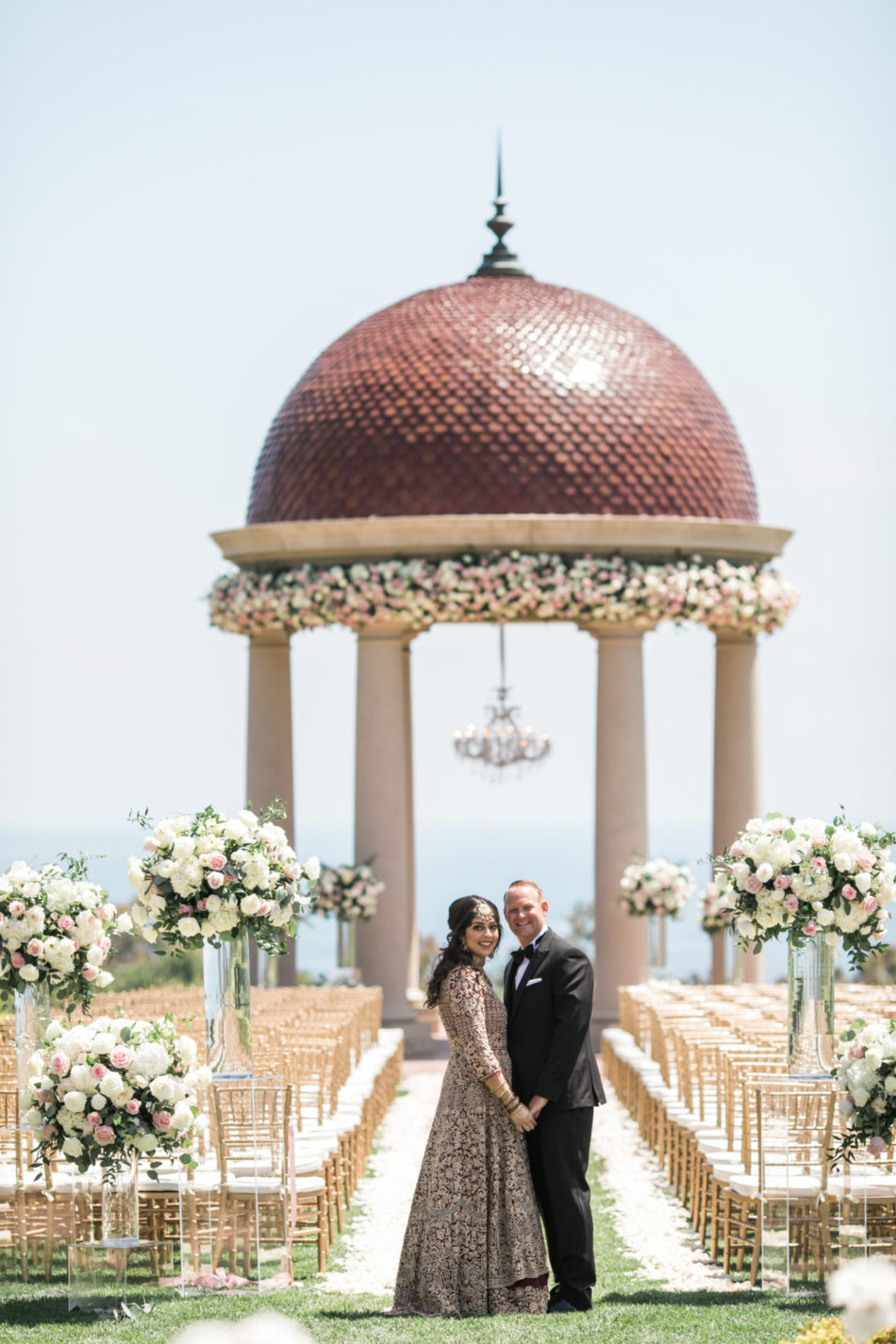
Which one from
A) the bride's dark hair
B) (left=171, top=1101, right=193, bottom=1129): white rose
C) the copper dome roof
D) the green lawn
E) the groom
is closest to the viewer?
the green lawn

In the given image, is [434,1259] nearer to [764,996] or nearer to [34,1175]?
[34,1175]

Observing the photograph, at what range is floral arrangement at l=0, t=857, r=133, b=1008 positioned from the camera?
13.8m

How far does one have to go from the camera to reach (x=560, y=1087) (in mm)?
11398

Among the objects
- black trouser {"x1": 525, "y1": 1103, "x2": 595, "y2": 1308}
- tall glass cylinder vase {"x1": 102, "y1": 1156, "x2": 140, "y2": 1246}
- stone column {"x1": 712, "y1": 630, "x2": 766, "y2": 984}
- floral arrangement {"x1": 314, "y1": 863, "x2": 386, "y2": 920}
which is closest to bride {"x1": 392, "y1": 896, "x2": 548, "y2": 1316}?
black trouser {"x1": 525, "y1": 1103, "x2": 595, "y2": 1308}

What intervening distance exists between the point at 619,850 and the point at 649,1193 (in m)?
12.3

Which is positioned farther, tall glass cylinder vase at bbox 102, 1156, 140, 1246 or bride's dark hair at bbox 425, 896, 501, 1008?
tall glass cylinder vase at bbox 102, 1156, 140, 1246

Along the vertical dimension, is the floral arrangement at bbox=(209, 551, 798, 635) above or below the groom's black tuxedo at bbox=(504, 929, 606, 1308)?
above

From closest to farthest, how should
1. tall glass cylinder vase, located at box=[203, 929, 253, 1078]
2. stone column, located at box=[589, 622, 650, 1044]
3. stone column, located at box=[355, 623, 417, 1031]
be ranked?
tall glass cylinder vase, located at box=[203, 929, 253, 1078], stone column, located at box=[589, 622, 650, 1044], stone column, located at box=[355, 623, 417, 1031]

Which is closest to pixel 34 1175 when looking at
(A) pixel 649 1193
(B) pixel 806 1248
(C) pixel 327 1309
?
(C) pixel 327 1309

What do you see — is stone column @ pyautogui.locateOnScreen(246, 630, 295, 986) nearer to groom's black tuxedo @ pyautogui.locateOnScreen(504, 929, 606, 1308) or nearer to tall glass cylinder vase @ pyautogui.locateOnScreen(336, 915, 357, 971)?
tall glass cylinder vase @ pyautogui.locateOnScreen(336, 915, 357, 971)

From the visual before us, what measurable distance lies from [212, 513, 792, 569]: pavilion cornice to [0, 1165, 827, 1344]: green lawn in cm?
1714

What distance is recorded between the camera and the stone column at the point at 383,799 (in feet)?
97.7

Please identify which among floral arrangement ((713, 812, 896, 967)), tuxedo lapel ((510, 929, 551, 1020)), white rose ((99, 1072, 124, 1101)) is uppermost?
floral arrangement ((713, 812, 896, 967))

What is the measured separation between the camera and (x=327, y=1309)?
11.7m
